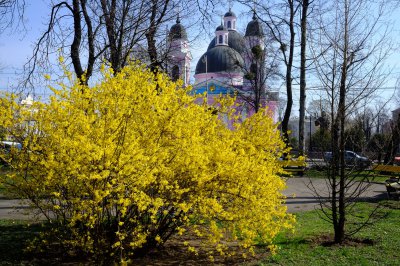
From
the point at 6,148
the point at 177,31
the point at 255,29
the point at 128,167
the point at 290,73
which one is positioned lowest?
the point at 128,167

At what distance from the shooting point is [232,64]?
107 feet

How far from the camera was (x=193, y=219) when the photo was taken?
4.69 metres

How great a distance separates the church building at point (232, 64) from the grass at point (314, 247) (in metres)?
2.28

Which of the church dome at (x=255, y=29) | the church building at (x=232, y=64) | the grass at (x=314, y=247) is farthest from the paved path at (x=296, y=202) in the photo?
the church dome at (x=255, y=29)

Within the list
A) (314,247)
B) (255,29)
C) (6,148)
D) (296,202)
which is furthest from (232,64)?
(6,148)

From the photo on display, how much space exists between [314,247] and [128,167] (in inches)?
128

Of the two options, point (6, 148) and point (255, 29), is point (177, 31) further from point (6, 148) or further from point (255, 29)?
point (255, 29)

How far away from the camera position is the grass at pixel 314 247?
197 inches

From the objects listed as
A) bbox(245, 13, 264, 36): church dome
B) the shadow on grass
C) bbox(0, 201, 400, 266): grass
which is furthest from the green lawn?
bbox(245, 13, 264, 36): church dome

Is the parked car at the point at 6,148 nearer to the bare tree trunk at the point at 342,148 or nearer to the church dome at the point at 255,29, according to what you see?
the bare tree trunk at the point at 342,148

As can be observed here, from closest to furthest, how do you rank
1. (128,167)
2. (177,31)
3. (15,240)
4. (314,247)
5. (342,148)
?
(128,167) < (314,247) < (342,148) < (15,240) < (177,31)

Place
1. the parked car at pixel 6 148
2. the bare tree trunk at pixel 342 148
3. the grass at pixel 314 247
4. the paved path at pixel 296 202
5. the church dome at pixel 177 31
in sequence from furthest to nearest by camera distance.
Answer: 1. the church dome at pixel 177 31
2. the paved path at pixel 296 202
3. the bare tree trunk at pixel 342 148
4. the grass at pixel 314 247
5. the parked car at pixel 6 148

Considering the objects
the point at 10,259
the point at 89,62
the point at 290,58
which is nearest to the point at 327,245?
the point at 10,259

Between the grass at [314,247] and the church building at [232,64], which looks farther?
the church building at [232,64]
